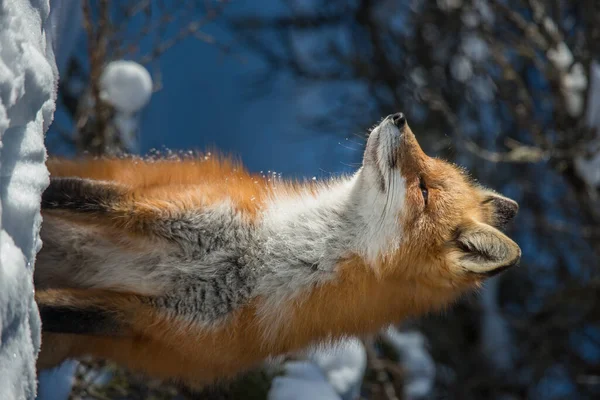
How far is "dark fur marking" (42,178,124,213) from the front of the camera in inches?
73.5

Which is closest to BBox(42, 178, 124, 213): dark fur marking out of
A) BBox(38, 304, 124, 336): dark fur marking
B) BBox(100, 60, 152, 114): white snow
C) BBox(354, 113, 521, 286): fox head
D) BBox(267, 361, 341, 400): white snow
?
BBox(38, 304, 124, 336): dark fur marking

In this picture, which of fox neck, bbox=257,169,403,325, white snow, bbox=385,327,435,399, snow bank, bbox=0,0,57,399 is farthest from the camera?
white snow, bbox=385,327,435,399

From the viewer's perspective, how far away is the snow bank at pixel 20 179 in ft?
4.03

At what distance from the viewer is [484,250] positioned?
2.04m

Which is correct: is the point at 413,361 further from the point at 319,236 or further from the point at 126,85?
the point at 126,85

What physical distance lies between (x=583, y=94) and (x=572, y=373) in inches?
78.3

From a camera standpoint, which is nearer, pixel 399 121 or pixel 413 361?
pixel 399 121

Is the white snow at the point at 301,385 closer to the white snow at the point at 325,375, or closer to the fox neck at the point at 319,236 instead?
the white snow at the point at 325,375

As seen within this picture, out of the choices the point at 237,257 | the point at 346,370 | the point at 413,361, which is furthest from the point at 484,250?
the point at 413,361

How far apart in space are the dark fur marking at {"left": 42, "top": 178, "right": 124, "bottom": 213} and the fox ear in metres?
1.04

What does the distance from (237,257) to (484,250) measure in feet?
2.40

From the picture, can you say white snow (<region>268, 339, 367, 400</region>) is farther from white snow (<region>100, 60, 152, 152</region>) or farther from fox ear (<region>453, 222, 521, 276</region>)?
white snow (<region>100, 60, 152, 152</region>)

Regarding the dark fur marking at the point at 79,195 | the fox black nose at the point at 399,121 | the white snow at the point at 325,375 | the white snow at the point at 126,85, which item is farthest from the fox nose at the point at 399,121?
the white snow at the point at 126,85

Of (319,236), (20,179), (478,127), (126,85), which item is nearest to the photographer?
(20,179)
